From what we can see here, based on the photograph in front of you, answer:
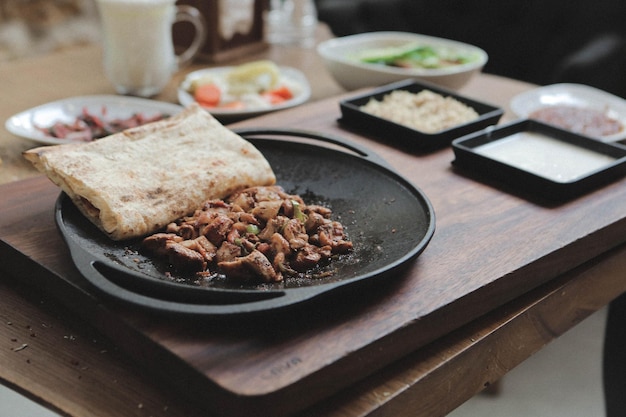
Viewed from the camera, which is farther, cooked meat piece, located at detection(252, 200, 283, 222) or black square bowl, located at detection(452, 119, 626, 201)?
black square bowl, located at detection(452, 119, 626, 201)

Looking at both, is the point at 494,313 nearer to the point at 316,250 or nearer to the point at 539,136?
the point at 316,250

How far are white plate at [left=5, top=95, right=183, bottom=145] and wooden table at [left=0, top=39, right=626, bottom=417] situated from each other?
351 mm

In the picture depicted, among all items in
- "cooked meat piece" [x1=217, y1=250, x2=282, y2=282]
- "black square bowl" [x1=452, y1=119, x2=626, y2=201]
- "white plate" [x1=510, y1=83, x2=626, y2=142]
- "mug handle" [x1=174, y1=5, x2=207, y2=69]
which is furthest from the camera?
"mug handle" [x1=174, y1=5, x2=207, y2=69]

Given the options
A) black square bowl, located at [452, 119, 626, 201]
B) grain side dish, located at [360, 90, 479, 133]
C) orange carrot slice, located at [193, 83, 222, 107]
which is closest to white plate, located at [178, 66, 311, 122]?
orange carrot slice, located at [193, 83, 222, 107]

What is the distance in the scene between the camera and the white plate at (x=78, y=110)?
1.58 m

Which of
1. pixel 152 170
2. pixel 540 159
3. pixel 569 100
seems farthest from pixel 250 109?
pixel 569 100

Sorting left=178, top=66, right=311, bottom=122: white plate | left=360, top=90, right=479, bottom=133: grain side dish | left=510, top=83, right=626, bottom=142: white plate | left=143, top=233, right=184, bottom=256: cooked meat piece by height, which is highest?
left=143, top=233, right=184, bottom=256: cooked meat piece

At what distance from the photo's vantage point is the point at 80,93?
1.96 meters

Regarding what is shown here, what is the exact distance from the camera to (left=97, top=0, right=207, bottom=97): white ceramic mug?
1.81 meters

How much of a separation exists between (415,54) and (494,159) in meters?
0.83

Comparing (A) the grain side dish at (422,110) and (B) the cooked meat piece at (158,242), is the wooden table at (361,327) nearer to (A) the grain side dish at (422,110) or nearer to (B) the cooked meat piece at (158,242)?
(B) the cooked meat piece at (158,242)

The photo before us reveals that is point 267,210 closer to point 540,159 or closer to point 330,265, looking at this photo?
point 330,265

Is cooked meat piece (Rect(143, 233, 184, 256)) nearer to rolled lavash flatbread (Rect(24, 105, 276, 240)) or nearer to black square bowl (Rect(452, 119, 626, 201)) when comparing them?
rolled lavash flatbread (Rect(24, 105, 276, 240))

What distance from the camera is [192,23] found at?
228cm
